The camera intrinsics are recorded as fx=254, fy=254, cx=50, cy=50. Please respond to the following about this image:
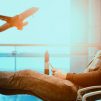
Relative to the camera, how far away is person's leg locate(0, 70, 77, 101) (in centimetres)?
173

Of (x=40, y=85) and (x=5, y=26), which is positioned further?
(x=5, y=26)

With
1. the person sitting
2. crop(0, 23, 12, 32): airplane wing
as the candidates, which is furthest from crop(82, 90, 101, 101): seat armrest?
crop(0, 23, 12, 32): airplane wing

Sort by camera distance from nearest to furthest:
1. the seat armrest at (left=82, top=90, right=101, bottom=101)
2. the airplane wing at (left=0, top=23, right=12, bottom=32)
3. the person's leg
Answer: the person's leg, the seat armrest at (left=82, top=90, right=101, bottom=101), the airplane wing at (left=0, top=23, right=12, bottom=32)

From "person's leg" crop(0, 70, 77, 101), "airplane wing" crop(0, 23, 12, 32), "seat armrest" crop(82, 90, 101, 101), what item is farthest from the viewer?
"airplane wing" crop(0, 23, 12, 32)

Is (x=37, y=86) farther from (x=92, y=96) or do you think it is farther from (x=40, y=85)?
(x=92, y=96)

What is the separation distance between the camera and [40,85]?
1749 mm

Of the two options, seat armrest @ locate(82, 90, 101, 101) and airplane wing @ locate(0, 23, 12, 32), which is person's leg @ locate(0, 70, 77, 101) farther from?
airplane wing @ locate(0, 23, 12, 32)

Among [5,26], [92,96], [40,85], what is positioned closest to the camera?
[40,85]

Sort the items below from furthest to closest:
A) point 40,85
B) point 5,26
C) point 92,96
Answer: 1. point 5,26
2. point 92,96
3. point 40,85

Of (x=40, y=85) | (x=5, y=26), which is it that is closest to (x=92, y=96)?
(x=40, y=85)

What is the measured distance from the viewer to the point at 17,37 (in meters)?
4.78

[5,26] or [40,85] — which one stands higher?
[5,26]

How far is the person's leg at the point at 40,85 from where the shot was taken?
5.66 feet

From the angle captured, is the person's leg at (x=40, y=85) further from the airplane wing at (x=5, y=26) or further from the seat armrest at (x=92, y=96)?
the airplane wing at (x=5, y=26)
